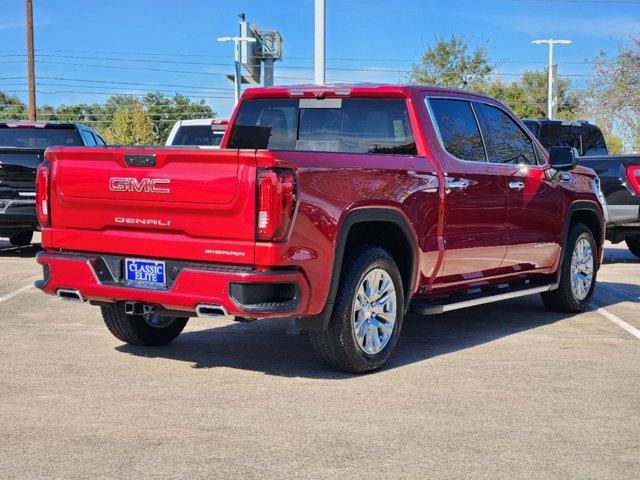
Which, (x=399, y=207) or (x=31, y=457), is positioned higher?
(x=399, y=207)

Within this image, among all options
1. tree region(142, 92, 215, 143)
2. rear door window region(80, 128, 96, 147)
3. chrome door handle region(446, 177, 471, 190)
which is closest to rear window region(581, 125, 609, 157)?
rear door window region(80, 128, 96, 147)

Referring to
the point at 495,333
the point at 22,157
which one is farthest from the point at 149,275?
the point at 22,157

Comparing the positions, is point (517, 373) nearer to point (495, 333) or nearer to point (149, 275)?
point (495, 333)

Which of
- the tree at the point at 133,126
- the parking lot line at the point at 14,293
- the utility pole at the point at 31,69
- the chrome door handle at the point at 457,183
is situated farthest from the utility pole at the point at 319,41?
the tree at the point at 133,126

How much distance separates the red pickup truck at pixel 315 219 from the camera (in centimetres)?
544

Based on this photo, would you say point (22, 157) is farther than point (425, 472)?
Yes

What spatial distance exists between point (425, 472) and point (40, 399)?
2391 millimetres

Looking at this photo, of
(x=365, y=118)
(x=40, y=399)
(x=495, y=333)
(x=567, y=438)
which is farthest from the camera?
(x=495, y=333)

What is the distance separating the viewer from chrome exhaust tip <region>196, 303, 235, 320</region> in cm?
549

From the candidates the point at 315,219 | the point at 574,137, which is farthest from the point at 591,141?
the point at 315,219

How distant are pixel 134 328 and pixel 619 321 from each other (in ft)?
14.2

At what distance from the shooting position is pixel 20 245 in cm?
1523

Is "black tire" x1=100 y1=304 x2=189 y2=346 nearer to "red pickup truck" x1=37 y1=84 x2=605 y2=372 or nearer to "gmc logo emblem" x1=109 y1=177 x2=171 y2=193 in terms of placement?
"red pickup truck" x1=37 y1=84 x2=605 y2=372

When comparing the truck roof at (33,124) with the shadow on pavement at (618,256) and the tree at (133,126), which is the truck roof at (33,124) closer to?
the shadow on pavement at (618,256)
